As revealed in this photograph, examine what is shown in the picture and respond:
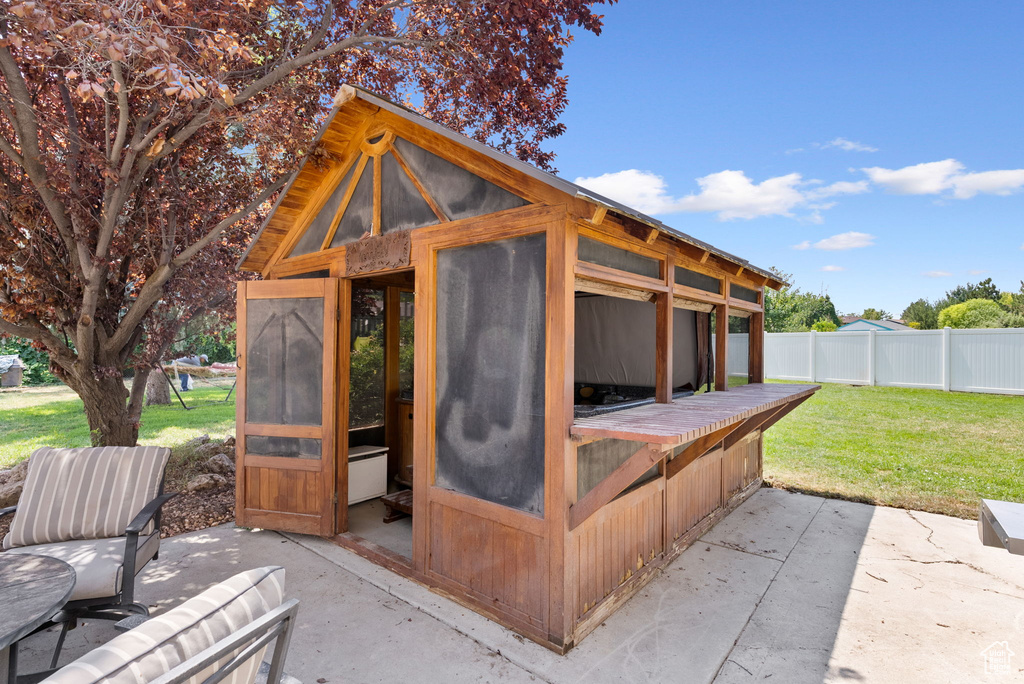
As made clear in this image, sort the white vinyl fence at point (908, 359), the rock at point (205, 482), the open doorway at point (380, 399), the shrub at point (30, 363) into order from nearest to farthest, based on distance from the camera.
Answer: the open doorway at point (380, 399)
the rock at point (205, 482)
the white vinyl fence at point (908, 359)
the shrub at point (30, 363)

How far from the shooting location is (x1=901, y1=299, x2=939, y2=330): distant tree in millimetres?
28359

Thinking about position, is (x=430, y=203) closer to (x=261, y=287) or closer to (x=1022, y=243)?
(x=261, y=287)

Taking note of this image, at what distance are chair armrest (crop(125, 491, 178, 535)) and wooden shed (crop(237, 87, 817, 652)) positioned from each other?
1.21m

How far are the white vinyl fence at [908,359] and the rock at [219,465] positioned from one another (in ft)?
42.2

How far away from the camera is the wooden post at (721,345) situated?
4.45 meters

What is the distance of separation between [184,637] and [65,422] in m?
10.9

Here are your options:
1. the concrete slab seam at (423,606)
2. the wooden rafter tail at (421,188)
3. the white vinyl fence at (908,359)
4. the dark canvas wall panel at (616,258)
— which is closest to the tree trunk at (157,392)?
the concrete slab seam at (423,606)

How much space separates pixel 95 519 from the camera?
281 centimetres

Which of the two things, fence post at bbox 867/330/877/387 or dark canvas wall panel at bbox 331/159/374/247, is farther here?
fence post at bbox 867/330/877/387

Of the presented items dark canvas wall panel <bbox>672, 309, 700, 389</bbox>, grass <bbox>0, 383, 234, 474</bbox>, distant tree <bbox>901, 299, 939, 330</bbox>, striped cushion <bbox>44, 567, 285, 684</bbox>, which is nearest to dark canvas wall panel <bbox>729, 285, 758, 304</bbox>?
dark canvas wall panel <bbox>672, 309, 700, 389</bbox>

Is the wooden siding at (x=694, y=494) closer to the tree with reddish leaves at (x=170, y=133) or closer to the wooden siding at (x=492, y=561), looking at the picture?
the wooden siding at (x=492, y=561)

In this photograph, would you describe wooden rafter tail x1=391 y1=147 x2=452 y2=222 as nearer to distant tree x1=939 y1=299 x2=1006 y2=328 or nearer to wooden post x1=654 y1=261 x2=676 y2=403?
wooden post x1=654 y1=261 x2=676 y2=403

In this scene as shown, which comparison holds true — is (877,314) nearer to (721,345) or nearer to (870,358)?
(870,358)

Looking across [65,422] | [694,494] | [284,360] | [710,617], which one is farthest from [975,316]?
[65,422]
